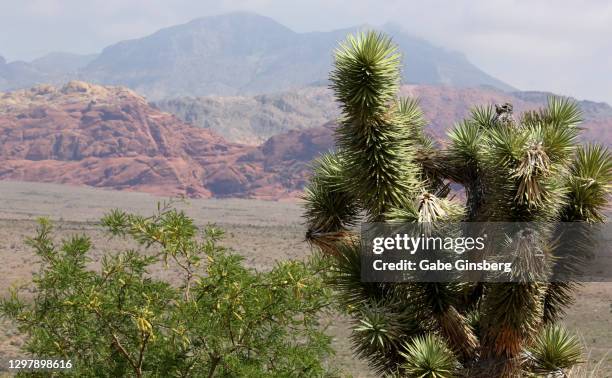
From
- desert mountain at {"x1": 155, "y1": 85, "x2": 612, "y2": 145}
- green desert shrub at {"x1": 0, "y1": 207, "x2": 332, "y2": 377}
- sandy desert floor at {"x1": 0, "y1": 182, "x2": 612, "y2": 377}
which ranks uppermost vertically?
green desert shrub at {"x1": 0, "y1": 207, "x2": 332, "y2": 377}

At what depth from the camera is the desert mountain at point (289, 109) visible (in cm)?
12269

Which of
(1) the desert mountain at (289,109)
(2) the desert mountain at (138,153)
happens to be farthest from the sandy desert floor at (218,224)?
(1) the desert mountain at (289,109)

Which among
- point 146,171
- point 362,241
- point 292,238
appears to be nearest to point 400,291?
point 362,241

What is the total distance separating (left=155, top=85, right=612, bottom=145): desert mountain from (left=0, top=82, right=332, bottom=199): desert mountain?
2898cm

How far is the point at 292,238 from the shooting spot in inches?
1688

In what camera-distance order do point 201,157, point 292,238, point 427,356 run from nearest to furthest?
point 427,356
point 292,238
point 201,157

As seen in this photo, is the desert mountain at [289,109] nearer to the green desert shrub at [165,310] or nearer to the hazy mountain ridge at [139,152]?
the hazy mountain ridge at [139,152]

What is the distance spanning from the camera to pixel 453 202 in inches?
270

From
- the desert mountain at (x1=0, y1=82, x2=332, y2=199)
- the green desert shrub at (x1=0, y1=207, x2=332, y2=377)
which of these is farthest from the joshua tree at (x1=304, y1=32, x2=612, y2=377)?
the desert mountain at (x1=0, y1=82, x2=332, y2=199)

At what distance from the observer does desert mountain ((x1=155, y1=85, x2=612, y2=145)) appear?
403ft

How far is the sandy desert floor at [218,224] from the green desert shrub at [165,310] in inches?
19.5

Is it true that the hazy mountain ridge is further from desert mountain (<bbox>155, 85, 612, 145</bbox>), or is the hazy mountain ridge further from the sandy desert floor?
desert mountain (<bbox>155, 85, 612, 145</bbox>)

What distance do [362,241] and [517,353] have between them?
1757 mm

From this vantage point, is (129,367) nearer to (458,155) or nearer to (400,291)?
(400,291)
